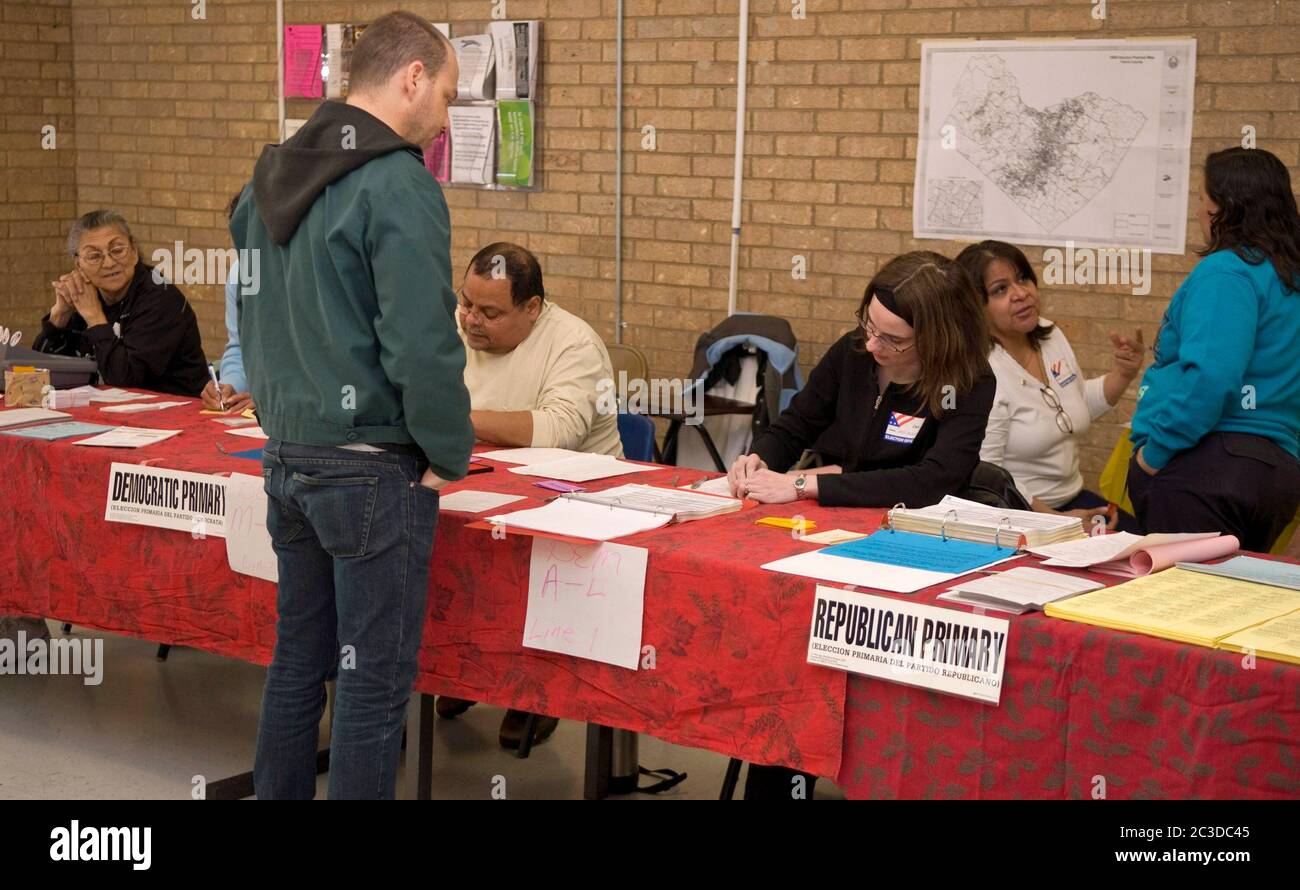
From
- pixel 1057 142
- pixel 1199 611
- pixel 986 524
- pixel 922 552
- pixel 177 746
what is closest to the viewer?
pixel 1199 611

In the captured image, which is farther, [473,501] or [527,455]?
[527,455]

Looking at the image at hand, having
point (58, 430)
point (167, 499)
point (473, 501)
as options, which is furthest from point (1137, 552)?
point (58, 430)

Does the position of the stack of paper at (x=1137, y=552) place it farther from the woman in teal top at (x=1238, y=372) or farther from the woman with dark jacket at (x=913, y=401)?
the woman in teal top at (x=1238, y=372)

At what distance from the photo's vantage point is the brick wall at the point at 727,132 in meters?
4.87

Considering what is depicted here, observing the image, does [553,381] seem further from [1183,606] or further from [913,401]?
[1183,606]

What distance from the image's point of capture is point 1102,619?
7.12ft

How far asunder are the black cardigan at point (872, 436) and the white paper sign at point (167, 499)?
125 centimetres

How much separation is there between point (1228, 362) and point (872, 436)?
837 millimetres

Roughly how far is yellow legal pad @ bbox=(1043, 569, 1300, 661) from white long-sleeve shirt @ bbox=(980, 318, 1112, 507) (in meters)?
1.50

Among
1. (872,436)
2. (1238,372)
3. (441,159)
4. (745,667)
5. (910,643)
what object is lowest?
(745,667)

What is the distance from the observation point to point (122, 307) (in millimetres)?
4566

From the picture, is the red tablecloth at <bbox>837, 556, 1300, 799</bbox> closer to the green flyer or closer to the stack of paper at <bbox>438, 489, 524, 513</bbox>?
the stack of paper at <bbox>438, 489, 524, 513</bbox>

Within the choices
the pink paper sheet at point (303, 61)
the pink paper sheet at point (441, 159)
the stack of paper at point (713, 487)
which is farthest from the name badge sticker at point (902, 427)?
the pink paper sheet at point (303, 61)

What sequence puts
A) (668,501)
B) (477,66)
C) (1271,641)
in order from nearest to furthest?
(1271,641)
(668,501)
(477,66)
